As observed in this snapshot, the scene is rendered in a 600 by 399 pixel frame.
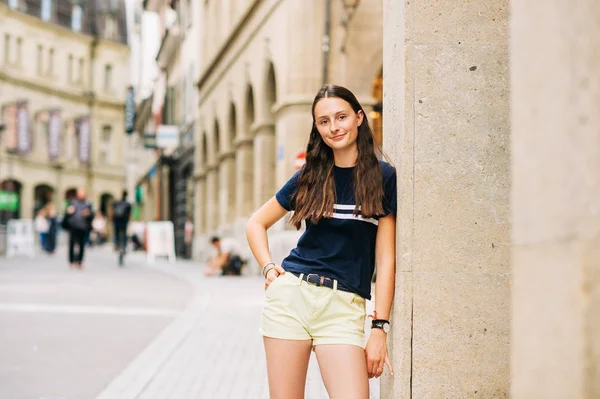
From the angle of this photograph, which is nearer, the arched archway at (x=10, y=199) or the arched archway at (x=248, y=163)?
the arched archway at (x=248, y=163)

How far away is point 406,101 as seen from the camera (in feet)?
13.5

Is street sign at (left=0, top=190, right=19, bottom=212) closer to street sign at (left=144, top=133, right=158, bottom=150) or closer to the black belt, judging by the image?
street sign at (left=144, top=133, right=158, bottom=150)

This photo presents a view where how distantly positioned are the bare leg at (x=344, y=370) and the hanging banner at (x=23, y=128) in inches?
2268

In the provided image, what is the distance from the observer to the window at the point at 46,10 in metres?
65.3

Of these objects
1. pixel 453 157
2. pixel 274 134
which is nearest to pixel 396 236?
pixel 453 157

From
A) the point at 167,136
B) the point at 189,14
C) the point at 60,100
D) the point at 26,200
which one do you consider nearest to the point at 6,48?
the point at 60,100

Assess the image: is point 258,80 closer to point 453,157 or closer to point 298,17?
point 298,17

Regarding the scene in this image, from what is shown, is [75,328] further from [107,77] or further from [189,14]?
[107,77]

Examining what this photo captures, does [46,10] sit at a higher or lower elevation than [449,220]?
higher

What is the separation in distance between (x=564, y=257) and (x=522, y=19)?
0.64m

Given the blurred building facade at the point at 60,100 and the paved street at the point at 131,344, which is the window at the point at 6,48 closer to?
the blurred building facade at the point at 60,100

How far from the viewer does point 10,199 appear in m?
53.2

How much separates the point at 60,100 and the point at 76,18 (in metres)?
7.13

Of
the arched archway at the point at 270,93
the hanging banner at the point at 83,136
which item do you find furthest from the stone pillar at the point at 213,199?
the hanging banner at the point at 83,136
